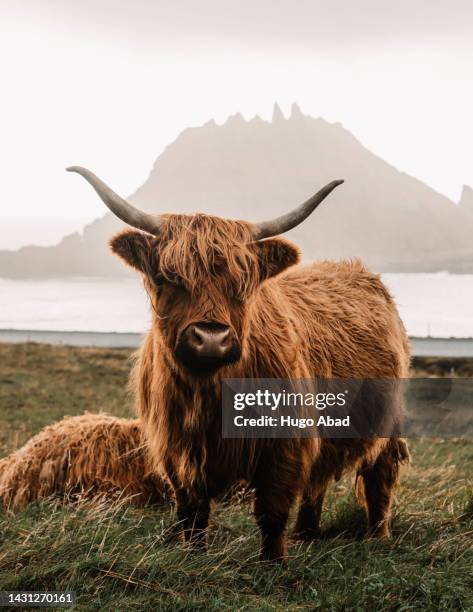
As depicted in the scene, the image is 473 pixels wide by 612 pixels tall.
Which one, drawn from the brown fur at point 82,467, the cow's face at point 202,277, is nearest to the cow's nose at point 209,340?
the cow's face at point 202,277

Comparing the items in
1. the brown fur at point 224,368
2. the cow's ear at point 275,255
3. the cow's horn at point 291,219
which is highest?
the cow's horn at point 291,219

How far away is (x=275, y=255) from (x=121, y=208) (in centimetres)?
87

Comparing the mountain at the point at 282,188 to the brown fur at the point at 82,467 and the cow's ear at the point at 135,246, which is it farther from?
the cow's ear at the point at 135,246

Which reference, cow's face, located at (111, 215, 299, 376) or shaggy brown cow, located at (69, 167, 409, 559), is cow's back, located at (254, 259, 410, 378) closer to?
shaggy brown cow, located at (69, 167, 409, 559)

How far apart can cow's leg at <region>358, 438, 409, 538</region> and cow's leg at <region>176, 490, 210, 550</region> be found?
1.36m

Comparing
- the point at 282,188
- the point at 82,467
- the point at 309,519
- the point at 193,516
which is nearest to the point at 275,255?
the point at 193,516

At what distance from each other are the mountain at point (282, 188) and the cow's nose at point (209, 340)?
4321 mm

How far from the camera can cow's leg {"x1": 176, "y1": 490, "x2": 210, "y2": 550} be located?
3900 mm

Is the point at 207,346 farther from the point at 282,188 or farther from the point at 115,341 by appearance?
the point at 115,341

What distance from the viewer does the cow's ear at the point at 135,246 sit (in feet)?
11.7

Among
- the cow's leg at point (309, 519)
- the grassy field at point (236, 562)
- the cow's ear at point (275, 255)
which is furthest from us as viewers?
the cow's leg at point (309, 519)

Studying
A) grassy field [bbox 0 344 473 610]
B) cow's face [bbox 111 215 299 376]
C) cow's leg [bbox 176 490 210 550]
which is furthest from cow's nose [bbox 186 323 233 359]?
cow's leg [bbox 176 490 210 550]

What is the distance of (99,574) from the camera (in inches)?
125

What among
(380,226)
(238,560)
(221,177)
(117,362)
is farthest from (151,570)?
(117,362)
